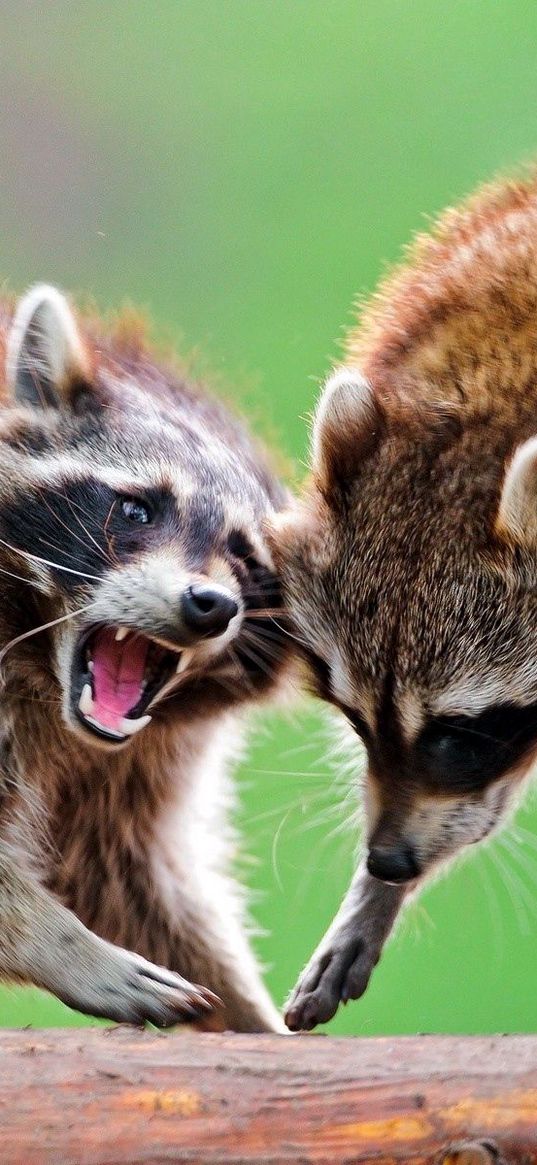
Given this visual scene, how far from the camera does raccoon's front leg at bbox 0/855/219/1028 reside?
9.32ft

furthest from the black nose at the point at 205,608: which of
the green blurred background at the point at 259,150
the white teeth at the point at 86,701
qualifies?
the green blurred background at the point at 259,150

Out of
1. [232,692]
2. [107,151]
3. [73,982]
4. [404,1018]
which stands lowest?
[404,1018]

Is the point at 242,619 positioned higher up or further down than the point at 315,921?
higher up

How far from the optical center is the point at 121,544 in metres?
3.08

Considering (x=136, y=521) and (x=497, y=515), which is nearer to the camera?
(x=497, y=515)

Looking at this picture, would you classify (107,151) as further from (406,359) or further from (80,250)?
(406,359)

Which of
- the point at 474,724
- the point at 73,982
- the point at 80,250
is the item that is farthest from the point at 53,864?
the point at 80,250

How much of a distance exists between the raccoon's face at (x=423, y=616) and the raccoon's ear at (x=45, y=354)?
0.61m

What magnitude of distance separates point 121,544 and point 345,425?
0.51 meters

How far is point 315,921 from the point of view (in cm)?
483

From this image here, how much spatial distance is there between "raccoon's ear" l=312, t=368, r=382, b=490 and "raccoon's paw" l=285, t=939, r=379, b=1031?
98cm

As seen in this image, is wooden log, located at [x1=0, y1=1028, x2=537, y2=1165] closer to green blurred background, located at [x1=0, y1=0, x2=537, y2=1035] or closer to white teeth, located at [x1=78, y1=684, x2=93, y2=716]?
white teeth, located at [x1=78, y1=684, x2=93, y2=716]

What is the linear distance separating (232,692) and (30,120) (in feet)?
14.0

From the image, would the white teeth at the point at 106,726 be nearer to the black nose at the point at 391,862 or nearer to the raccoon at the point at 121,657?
the raccoon at the point at 121,657
